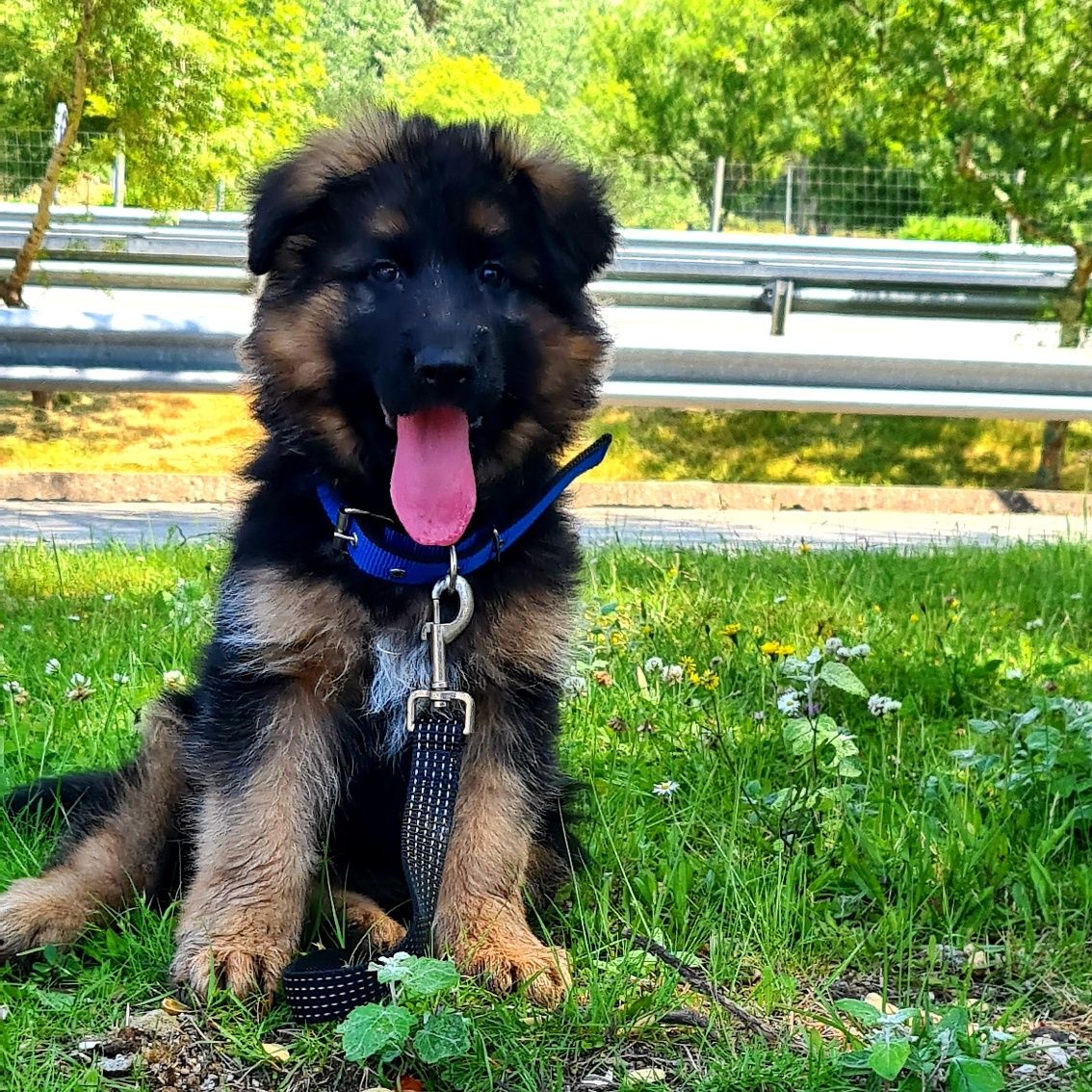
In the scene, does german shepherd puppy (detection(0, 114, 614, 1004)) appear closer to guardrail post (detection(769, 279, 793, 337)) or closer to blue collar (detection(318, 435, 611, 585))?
blue collar (detection(318, 435, 611, 585))

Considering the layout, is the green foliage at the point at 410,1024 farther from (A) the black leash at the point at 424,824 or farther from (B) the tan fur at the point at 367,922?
(B) the tan fur at the point at 367,922

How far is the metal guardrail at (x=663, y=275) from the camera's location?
8.23m

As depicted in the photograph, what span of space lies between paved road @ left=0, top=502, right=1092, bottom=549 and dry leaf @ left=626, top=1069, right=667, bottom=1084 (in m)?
4.65

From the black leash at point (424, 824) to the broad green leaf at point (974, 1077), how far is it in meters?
0.93

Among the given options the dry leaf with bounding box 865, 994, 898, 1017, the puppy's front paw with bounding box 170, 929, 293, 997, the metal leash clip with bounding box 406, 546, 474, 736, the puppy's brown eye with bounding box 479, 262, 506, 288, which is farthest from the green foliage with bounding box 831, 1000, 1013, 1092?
the puppy's brown eye with bounding box 479, 262, 506, 288

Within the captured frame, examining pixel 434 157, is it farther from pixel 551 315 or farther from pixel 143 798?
pixel 143 798

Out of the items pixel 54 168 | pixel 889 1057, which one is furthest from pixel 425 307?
pixel 54 168

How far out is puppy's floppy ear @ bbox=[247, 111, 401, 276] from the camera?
2.76m

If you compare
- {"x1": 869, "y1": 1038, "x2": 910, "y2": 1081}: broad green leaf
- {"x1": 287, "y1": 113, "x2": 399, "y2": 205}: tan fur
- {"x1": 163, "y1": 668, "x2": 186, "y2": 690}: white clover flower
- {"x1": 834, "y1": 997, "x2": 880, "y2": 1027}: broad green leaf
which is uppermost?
{"x1": 287, "y1": 113, "x2": 399, "y2": 205}: tan fur

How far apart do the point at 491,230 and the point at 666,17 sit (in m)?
38.9

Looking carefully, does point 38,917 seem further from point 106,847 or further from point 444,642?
point 444,642

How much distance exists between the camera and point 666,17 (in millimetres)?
38406

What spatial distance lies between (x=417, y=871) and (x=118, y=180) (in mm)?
7753

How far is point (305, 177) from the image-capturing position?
2.81 m
